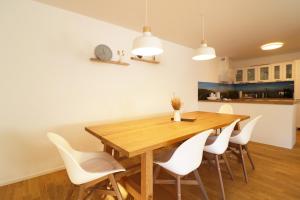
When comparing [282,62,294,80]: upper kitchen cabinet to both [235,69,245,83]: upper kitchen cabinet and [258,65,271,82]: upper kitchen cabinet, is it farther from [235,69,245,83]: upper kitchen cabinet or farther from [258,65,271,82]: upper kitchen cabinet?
[235,69,245,83]: upper kitchen cabinet

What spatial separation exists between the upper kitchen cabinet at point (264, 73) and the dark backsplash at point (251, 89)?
15.9 inches

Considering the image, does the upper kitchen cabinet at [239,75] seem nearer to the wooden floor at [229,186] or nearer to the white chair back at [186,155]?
the wooden floor at [229,186]

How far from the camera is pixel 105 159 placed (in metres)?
1.60

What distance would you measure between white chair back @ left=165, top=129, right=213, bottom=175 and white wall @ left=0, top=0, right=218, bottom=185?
1.63 metres

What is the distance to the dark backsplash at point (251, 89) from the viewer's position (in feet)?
15.4

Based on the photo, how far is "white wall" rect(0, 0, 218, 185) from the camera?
1.93m

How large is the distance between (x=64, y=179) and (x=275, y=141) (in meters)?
3.75

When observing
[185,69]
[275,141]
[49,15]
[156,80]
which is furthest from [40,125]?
[275,141]

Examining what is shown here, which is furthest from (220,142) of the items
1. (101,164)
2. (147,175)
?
(101,164)

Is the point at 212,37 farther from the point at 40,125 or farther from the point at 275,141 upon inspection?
the point at 40,125

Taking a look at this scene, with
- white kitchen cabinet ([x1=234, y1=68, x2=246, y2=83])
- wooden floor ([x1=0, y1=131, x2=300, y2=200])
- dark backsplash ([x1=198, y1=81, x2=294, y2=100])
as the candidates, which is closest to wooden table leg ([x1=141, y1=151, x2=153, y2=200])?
wooden floor ([x1=0, y1=131, x2=300, y2=200])

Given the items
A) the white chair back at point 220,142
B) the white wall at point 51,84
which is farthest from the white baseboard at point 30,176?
the white chair back at point 220,142

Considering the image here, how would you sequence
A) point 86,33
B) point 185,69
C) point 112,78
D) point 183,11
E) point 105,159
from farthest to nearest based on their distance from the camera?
point 185,69, point 112,78, point 86,33, point 183,11, point 105,159

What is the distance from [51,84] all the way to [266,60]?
6.04 meters
